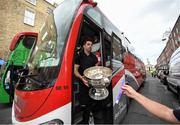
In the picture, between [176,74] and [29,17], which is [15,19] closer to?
[29,17]

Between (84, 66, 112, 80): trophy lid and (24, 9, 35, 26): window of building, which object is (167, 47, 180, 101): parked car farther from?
(24, 9, 35, 26): window of building

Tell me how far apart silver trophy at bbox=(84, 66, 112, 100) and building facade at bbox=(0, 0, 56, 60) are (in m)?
17.9

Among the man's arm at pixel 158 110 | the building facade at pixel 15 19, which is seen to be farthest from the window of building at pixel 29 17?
the man's arm at pixel 158 110

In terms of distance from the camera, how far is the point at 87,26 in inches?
166

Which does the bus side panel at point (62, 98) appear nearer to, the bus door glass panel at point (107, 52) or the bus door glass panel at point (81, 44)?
the bus door glass panel at point (81, 44)

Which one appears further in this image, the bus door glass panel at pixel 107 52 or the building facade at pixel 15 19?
the building facade at pixel 15 19

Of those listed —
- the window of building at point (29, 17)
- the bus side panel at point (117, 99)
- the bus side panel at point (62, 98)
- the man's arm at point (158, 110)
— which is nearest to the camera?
the man's arm at point (158, 110)

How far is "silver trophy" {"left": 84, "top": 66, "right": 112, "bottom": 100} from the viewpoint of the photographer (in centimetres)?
241

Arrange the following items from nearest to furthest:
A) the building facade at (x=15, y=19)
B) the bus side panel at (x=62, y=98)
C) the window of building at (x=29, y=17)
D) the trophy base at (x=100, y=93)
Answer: the trophy base at (x=100, y=93)
the bus side panel at (x=62, y=98)
the building facade at (x=15, y=19)
the window of building at (x=29, y=17)

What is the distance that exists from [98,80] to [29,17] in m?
21.6

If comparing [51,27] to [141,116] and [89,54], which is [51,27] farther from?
[141,116]

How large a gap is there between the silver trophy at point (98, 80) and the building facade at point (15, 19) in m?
17.9

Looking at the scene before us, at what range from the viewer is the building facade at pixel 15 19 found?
19.1 m

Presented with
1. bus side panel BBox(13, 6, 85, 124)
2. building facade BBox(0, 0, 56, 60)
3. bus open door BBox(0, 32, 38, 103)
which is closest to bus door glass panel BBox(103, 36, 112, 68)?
bus side panel BBox(13, 6, 85, 124)
